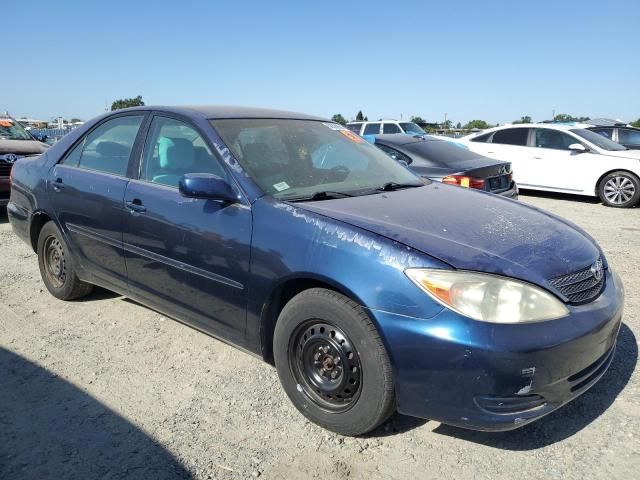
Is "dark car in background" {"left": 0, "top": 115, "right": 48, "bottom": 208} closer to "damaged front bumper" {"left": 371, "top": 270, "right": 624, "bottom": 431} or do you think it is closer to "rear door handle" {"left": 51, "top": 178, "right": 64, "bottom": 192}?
"rear door handle" {"left": 51, "top": 178, "right": 64, "bottom": 192}

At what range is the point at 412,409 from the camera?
7.66 feet

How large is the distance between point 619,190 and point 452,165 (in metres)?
4.69

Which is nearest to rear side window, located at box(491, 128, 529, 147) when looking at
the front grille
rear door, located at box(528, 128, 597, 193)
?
rear door, located at box(528, 128, 597, 193)

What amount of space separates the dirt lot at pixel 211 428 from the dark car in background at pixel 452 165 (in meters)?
3.07

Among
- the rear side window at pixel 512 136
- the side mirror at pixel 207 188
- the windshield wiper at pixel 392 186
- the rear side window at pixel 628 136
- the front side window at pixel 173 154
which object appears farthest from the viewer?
the rear side window at pixel 628 136

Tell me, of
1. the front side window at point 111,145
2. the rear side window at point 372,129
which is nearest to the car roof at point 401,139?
the front side window at point 111,145

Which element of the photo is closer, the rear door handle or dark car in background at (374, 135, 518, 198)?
the rear door handle

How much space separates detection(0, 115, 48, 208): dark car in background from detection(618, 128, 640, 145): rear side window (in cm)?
1265

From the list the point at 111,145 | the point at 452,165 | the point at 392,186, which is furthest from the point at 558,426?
the point at 452,165

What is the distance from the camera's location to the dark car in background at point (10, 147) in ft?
25.3

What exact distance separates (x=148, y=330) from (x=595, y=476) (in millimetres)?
2963

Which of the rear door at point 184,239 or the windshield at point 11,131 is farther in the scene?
the windshield at point 11,131

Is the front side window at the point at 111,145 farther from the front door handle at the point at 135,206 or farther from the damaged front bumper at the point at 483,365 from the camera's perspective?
the damaged front bumper at the point at 483,365

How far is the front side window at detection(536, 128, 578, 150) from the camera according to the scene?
1023 centimetres
